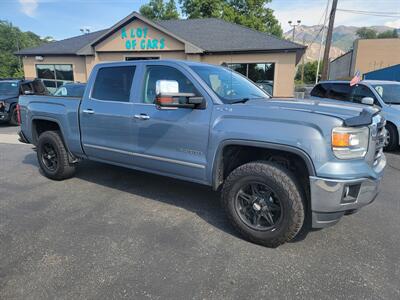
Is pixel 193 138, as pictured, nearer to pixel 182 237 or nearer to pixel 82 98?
pixel 182 237

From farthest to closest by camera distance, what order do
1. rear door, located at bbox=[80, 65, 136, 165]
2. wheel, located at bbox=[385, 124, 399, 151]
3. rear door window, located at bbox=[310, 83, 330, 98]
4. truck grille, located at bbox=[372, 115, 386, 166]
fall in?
rear door window, located at bbox=[310, 83, 330, 98]
wheel, located at bbox=[385, 124, 399, 151]
rear door, located at bbox=[80, 65, 136, 165]
truck grille, located at bbox=[372, 115, 386, 166]

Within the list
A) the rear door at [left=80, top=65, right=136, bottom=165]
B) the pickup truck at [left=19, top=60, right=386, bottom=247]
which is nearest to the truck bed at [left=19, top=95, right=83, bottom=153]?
the pickup truck at [left=19, top=60, right=386, bottom=247]

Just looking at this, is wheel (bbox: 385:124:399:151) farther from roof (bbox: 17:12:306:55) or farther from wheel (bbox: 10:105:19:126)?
wheel (bbox: 10:105:19:126)

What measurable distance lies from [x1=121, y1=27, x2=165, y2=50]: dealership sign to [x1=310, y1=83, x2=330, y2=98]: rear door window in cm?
959

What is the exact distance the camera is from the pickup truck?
2693 mm

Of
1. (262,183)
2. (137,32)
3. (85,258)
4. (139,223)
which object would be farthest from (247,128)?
(137,32)

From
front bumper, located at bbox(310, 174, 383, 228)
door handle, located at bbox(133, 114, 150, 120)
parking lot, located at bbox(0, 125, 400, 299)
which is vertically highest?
door handle, located at bbox(133, 114, 150, 120)

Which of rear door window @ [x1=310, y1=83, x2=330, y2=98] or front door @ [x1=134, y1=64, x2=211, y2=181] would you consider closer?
front door @ [x1=134, y1=64, x2=211, y2=181]

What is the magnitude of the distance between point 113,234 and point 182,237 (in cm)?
79

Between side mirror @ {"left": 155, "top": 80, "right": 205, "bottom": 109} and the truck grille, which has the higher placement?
side mirror @ {"left": 155, "top": 80, "right": 205, "bottom": 109}

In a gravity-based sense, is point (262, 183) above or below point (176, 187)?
above

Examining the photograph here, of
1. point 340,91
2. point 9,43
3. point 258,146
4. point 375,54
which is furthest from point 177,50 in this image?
point 9,43

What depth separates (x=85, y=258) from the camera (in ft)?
9.47

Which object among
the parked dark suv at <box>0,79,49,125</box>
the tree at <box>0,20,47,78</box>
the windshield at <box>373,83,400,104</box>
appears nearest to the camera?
the windshield at <box>373,83,400,104</box>
